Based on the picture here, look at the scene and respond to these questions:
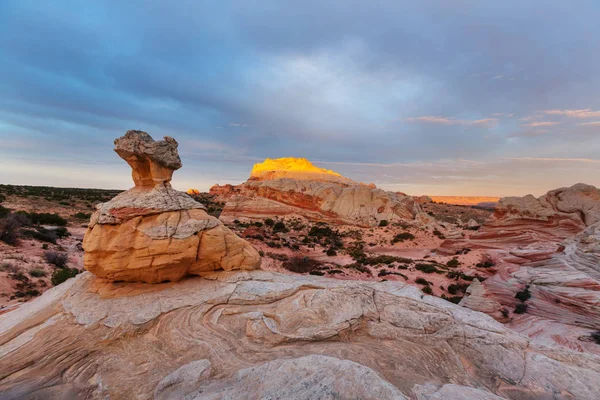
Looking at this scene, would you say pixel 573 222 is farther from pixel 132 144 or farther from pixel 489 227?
pixel 132 144

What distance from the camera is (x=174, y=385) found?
4.67 metres

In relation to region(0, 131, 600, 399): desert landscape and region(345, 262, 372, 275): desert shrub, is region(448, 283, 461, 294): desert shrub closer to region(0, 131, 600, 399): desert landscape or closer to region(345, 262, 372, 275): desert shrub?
region(0, 131, 600, 399): desert landscape

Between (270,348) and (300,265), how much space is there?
14.5 meters

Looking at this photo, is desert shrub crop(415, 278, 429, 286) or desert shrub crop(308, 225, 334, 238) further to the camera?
desert shrub crop(308, 225, 334, 238)

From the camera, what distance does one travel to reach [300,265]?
65.7 feet

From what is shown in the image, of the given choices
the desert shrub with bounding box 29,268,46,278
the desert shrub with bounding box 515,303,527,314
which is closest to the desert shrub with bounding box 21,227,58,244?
the desert shrub with bounding box 29,268,46,278

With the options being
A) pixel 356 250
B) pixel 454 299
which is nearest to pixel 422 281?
pixel 454 299

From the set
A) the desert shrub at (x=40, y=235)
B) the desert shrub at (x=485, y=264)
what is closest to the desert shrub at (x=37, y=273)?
the desert shrub at (x=40, y=235)

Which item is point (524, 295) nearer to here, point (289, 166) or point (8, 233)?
point (8, 233)

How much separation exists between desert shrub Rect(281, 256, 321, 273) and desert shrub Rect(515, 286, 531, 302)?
37.6 feet

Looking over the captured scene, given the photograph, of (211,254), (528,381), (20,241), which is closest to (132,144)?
(211,254)

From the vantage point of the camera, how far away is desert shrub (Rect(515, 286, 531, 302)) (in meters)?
11.1

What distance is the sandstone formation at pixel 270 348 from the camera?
4.46 meters

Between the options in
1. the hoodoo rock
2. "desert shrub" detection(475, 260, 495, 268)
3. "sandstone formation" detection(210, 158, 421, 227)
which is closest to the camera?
the hoodoo rock
